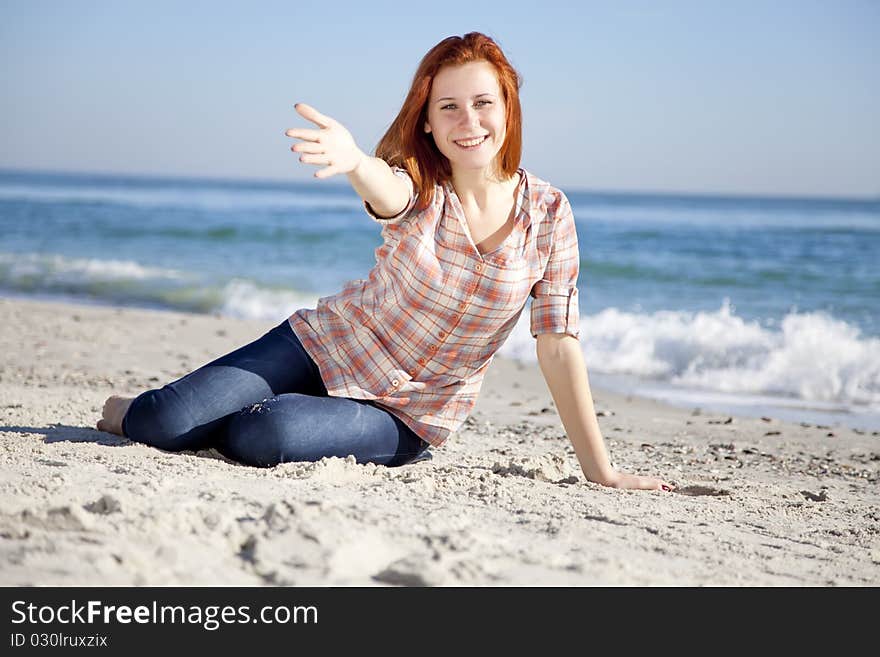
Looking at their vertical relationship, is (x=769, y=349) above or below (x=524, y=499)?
above

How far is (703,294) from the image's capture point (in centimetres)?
1347

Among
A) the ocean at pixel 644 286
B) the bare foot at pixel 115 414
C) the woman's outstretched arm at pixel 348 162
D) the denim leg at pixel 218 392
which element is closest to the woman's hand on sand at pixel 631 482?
the denim leg at pixel 218 392

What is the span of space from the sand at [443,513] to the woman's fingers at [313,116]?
1.21 m

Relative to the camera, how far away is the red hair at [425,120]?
3.41 meters

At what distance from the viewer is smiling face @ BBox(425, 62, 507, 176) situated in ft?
11.1

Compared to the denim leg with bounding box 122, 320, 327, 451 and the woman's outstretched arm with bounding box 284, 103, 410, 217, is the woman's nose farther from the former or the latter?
the denim leg with bounding box 122, 320, 327, 451

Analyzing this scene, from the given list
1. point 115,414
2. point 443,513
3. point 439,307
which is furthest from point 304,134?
point 115,414

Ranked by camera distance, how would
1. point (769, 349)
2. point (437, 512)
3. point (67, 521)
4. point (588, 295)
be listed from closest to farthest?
point (67, 521)
point (437, 512)
point (769, 349)
point (588, 295)

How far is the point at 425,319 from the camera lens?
3506 mm
